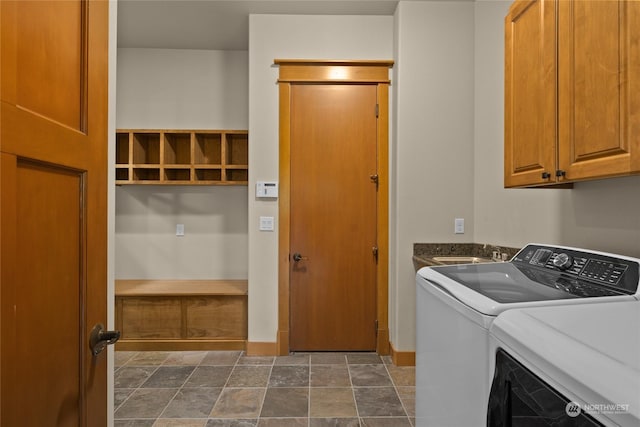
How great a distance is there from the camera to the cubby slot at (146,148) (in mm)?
3461

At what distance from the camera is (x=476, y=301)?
0.99 metres

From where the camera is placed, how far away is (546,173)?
1.49 meters

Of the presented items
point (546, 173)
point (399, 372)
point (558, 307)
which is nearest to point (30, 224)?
point (558, 307)

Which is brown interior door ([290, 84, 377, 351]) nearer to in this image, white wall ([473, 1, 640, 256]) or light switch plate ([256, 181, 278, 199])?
light switch plate ([256, 181, 278, 199])

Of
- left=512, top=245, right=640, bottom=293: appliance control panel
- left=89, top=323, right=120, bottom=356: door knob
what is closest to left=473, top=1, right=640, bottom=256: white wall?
left=512, top=245, right=640, bottom=293: appliance control panel

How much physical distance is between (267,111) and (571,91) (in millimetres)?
2251

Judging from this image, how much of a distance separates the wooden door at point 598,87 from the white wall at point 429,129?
1.47m

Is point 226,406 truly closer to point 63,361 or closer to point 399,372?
point 399,372

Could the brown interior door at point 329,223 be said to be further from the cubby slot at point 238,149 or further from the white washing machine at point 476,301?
the white washing machine at point 476,301

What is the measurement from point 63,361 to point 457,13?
336cm

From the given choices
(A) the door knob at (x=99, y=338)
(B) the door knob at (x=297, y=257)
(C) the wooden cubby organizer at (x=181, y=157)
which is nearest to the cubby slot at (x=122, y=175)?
(C) the wooden cubby organizer at (x=181, y=157)
